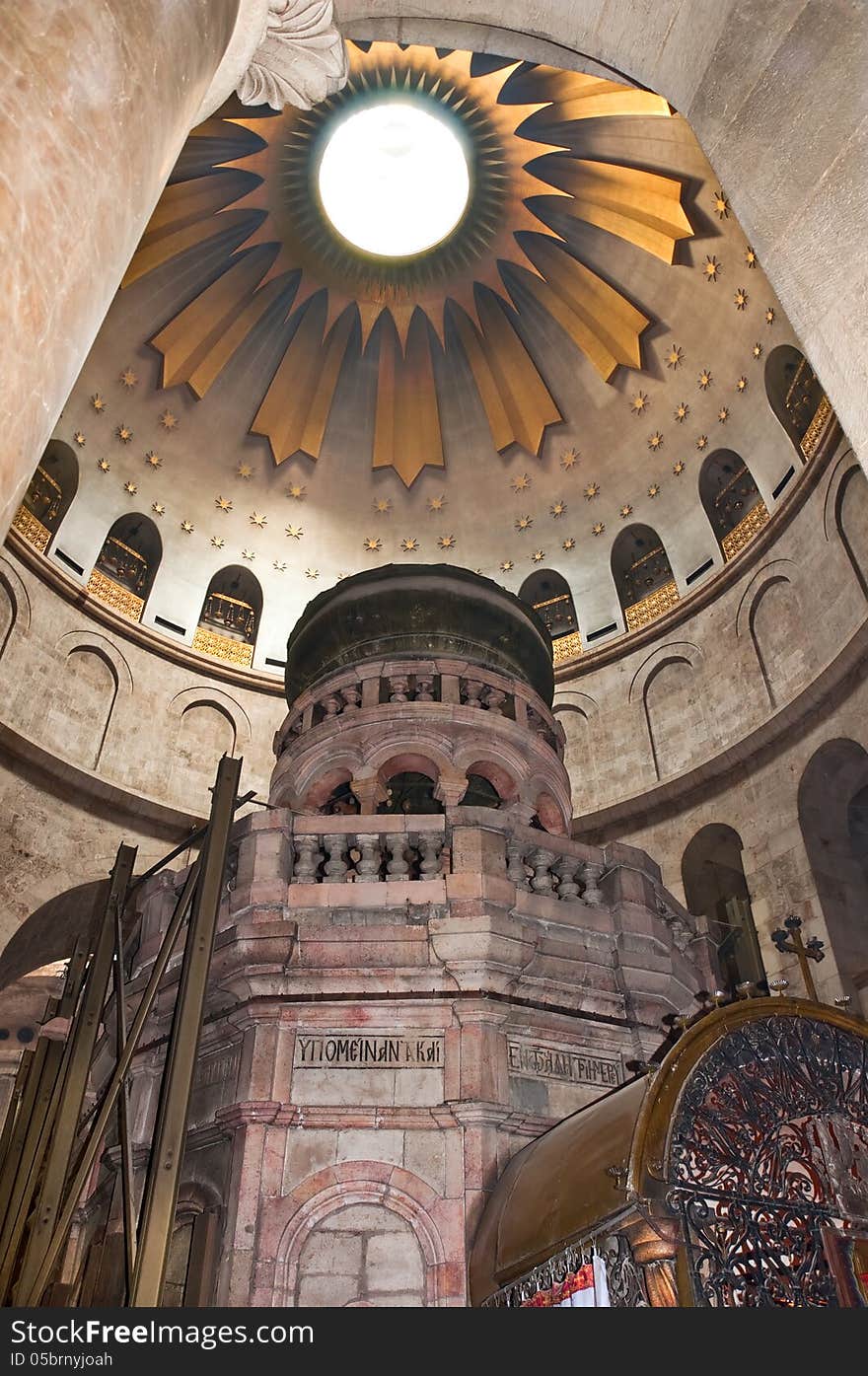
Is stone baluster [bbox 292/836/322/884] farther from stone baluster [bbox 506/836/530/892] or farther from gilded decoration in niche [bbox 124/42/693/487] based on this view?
gilded decoration in niche [bbox 124/42/693/487]

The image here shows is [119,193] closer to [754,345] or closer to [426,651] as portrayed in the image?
[426,651]

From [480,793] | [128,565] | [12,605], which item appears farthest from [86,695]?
[480,793]

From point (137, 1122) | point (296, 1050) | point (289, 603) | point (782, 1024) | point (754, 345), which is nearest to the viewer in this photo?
point (782, 1024)

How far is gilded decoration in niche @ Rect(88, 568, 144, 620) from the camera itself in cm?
1926

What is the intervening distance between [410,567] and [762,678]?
8249 millimetres

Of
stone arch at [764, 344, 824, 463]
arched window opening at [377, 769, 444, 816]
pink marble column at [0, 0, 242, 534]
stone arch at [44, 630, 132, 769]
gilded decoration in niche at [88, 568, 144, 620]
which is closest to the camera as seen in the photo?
pink marble column at [0, 0, 242, 534]

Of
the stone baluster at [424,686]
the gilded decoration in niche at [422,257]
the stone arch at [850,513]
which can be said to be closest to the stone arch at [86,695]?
the gilded decoration in niche at [422,257]

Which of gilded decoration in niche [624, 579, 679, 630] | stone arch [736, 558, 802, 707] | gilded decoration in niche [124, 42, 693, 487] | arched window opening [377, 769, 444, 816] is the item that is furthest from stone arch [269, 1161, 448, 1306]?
gilded decoration in niche [124, 42, 693, 487]

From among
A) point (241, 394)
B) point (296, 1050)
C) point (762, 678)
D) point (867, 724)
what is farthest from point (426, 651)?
point (241, 394)

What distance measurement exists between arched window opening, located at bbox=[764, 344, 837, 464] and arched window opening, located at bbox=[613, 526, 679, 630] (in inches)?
142

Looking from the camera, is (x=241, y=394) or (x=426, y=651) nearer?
(x=426, y=651)

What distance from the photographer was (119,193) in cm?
295

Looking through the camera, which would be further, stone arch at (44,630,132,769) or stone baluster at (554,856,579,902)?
stone arch at (44,630,132,769)

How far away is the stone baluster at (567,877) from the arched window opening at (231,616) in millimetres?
13507
